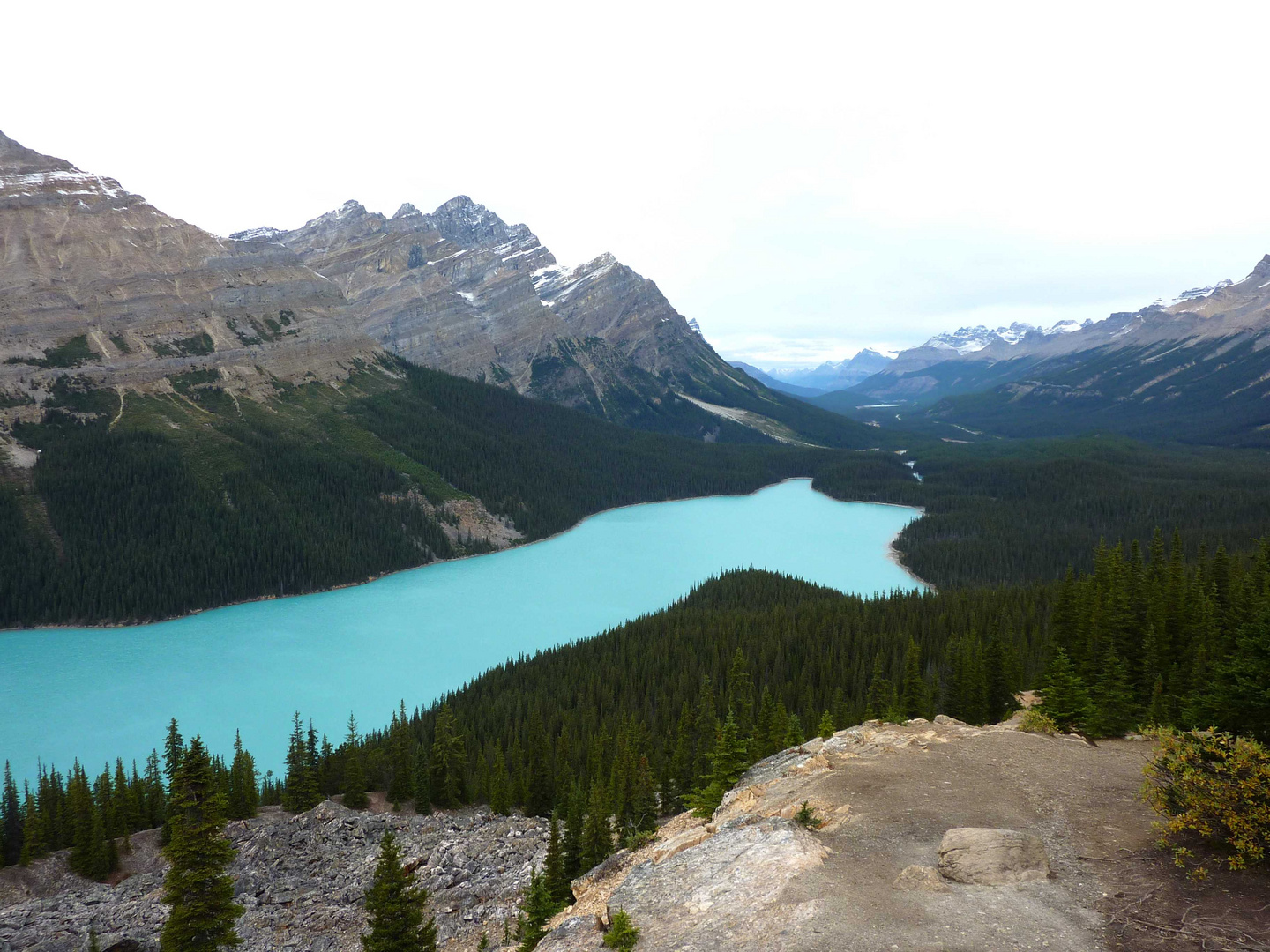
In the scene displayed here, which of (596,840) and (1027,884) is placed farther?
(596,840)

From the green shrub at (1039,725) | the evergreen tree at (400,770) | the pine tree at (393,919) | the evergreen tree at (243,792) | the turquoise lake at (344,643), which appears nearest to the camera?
the pine tree at (393,919)

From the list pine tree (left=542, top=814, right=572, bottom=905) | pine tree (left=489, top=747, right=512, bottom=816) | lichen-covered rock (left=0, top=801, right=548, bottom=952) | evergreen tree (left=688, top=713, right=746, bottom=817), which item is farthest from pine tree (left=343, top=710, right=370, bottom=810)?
evergreen tree (left=688, top=713, right=746, bottom=817)

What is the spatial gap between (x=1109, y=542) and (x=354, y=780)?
4918 inches

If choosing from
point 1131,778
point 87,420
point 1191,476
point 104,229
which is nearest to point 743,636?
point 1131,778

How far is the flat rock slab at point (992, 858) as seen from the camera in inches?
603

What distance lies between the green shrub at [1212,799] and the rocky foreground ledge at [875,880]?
572 millimetres

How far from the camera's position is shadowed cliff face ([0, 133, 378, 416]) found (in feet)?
415

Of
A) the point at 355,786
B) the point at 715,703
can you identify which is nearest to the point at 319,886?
the point at 355,786

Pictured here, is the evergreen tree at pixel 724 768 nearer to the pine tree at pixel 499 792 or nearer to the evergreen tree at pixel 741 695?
the evergreen tree at pixel 741 695

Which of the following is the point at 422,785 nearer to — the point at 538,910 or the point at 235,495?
the point at 538,910

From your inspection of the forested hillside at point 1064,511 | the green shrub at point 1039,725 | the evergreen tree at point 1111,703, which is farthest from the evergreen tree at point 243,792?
the forested hillside at point 1064,511

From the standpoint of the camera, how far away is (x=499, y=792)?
4097 cm

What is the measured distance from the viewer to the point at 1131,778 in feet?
68.5

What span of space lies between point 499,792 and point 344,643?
52203 mm
